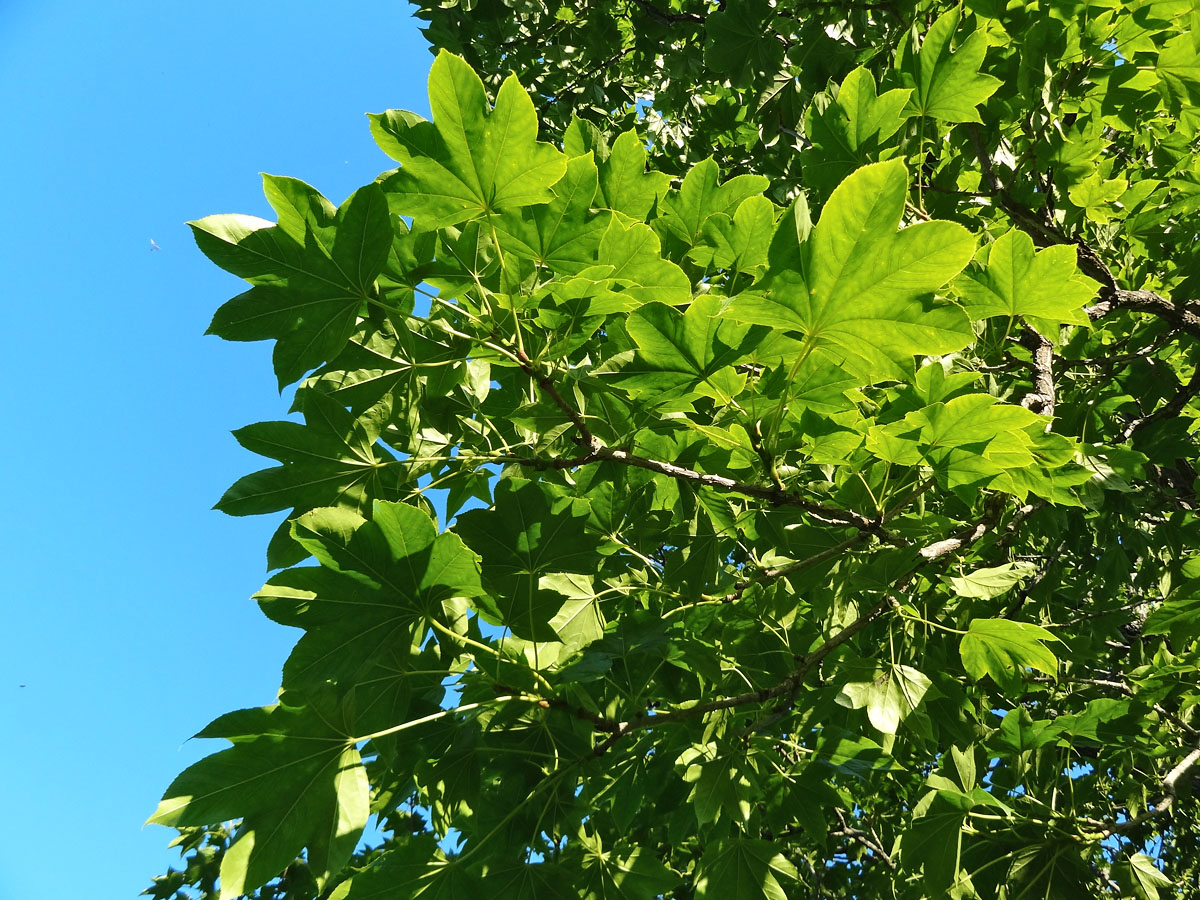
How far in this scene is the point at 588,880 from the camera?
179 centimetres

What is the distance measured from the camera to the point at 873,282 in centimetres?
110

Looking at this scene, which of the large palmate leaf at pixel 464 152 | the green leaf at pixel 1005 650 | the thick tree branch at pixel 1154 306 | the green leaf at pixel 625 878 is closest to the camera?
the large palmate leaf at pixel 464 152

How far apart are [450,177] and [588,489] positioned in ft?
2.80

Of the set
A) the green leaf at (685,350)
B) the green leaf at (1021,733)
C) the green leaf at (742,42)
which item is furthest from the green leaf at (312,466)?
the green leaf at (742,42)

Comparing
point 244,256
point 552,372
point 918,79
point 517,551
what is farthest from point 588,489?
point 918,79

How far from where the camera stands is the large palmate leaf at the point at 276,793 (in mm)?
1272

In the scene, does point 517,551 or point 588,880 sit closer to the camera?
point 517,551

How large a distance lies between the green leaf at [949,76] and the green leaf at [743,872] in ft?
6.23

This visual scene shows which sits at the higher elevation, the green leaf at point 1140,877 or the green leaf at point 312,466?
the green leaf at point 312,466

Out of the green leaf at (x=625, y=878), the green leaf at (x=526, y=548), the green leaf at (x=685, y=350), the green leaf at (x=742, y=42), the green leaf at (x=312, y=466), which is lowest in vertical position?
the green leaf at (x=625, y=878)

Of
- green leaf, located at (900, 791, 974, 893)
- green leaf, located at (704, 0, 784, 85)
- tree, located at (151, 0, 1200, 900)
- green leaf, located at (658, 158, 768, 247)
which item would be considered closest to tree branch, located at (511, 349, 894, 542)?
tree, located at (151, 0, 1200, 900)

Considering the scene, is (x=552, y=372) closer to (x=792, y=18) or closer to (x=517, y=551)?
(x=517, y=551)

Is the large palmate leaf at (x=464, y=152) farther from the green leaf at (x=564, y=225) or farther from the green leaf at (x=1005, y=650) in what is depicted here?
the green leaf at (x=1005, y=650)

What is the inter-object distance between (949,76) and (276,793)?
2244 mm
